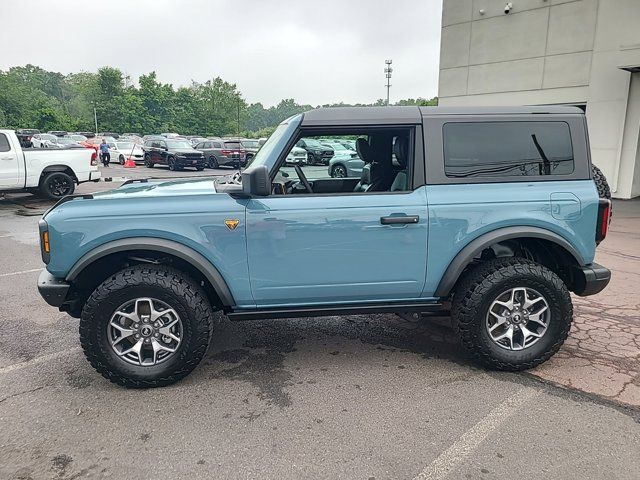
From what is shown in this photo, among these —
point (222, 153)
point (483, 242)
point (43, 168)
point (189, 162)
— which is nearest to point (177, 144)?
point (189, 162)

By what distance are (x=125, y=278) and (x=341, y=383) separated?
5.64 feet

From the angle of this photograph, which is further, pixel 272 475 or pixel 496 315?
pixel 496 315

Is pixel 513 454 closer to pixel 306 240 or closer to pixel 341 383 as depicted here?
pixel 341 383

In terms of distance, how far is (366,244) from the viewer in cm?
344

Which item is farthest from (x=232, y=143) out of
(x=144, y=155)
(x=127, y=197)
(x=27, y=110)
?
(x=27, y=110)

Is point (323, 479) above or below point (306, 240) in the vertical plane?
below

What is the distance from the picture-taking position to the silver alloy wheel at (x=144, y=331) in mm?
3404

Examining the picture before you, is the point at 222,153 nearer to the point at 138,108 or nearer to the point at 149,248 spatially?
the point at 149,248

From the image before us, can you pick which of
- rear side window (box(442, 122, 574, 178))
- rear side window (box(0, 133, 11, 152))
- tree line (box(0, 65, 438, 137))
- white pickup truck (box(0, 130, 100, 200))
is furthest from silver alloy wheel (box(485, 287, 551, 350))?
tree line (box(0, 65, 438, 137))

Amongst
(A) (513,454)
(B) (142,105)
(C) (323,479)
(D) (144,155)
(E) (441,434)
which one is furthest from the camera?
(B) (142,105)

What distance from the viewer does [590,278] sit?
367 cm

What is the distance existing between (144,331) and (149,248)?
62cm

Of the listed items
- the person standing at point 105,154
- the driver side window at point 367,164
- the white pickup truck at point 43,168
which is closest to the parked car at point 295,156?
the driver side window at point 367,164

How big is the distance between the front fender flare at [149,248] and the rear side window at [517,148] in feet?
6.76
